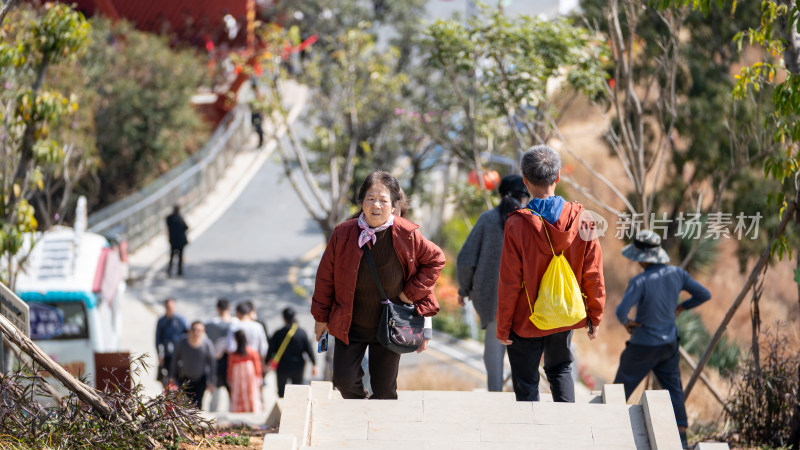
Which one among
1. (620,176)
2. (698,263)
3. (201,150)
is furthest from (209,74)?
(698,263)

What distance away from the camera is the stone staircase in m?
4.85

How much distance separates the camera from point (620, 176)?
21.0 m

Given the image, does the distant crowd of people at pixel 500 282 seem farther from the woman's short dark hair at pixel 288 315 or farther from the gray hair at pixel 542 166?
the woman's short dark hair at pixel 288 315

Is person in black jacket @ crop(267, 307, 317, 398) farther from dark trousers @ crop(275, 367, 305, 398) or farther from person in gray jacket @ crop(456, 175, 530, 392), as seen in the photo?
person in gray jacket @ crop(456, 175, 530, 392)

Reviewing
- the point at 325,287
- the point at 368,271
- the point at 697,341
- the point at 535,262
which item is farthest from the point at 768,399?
the point at 697,341

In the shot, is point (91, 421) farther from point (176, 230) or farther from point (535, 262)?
point (176, 230)

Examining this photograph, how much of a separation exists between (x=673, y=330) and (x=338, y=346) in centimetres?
253

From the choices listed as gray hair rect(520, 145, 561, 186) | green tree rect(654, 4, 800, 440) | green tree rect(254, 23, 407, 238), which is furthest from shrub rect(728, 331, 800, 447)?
green tree rect(254, 23, 407, 238)

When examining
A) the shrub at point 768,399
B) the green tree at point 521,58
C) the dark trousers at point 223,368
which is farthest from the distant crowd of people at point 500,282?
the dark trousers at point 223,368

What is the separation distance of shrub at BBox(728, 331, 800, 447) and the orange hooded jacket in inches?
80.7

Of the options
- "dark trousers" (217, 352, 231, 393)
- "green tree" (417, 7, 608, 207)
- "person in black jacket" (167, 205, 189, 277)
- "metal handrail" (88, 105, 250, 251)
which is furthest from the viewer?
"metal handrail" (88, 105, 250, 251)

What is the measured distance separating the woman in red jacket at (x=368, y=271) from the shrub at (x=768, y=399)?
2.74m

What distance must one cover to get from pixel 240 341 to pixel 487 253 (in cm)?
453

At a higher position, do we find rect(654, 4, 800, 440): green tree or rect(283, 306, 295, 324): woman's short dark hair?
rect(654, 4, 800, 440): green tree
